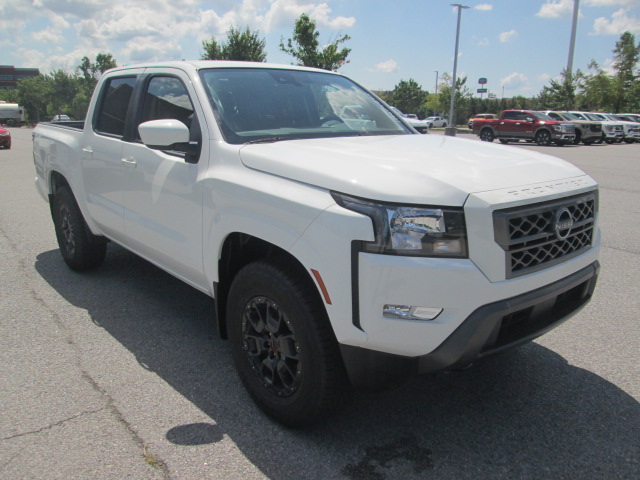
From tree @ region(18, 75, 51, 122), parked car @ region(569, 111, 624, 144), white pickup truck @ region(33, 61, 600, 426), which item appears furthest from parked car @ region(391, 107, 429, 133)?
tree @ region(18, 75, 51, 122)

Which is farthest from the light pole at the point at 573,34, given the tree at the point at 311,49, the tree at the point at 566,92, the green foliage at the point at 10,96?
the green foliage at the point at 10,96

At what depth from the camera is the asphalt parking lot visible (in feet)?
8.15

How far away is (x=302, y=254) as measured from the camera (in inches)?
93.4

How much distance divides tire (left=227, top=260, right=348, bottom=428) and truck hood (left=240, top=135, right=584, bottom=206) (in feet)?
1.67

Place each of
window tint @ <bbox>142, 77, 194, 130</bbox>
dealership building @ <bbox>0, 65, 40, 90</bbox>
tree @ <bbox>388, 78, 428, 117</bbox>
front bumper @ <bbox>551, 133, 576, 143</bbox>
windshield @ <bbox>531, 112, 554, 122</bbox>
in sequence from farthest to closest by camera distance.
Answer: dealership building @ <bbox>0, 65, 40, 90</bbox> → tree @ <bbox>388, 78, 428, 117</bbox> → windshield @ <bbox>531, 112, 554, 122</bbox> → front bumper @ <bbox>551, 133, 576, 143</bbox> → window tint @ <bbox>142, 77, 194, 130</bbox>

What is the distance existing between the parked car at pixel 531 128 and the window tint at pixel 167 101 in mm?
25033

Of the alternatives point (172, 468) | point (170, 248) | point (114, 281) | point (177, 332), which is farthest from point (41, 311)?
point (172, 468)

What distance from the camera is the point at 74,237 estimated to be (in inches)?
200

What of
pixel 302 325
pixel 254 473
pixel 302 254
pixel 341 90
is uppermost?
pixel 341 90

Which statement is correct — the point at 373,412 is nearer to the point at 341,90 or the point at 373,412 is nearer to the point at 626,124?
the point at 341,90

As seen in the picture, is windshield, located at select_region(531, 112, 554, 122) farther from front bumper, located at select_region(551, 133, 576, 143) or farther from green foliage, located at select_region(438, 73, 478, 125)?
green foliage, located at select_region(438, 73, 478, 125)

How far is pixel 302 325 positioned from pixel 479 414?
1207 mm

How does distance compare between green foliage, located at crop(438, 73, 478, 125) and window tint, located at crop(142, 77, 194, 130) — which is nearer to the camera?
window tint, located at crop(142, 77, 194, 130)

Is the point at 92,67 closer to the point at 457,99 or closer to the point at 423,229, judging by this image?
the point at 457,99
